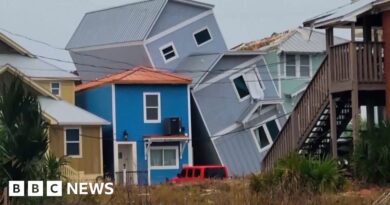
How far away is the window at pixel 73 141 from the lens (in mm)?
48531

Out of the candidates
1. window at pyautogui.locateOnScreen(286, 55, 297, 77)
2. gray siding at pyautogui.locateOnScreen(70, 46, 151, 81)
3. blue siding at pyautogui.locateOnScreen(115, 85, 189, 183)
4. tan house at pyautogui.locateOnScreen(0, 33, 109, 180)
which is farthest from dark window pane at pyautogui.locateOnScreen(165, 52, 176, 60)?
window at pyautogui.locateOnScreen(286, 55, 297, 77)

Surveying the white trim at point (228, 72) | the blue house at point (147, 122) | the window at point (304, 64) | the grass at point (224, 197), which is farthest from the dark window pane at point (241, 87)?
the grass at point (224, 197)

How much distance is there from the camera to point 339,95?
1246 inches

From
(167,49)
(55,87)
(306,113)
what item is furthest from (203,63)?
(306,113)

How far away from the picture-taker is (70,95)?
52.6 m

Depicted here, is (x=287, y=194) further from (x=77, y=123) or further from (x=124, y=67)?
(x=124, y=67)

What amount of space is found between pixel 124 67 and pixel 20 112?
32.5 m

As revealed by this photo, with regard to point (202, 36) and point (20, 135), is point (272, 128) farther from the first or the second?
point (20, 135)

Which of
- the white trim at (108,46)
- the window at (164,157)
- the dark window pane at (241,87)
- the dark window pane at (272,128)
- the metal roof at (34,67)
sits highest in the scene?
the white trim at (108,46)

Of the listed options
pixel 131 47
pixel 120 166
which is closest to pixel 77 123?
pixel 120 166

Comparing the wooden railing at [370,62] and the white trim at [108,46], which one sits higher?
the white trim at [108,46]

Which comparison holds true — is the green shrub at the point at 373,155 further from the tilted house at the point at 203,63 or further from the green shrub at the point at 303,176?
the tilted house at the point at 203,63

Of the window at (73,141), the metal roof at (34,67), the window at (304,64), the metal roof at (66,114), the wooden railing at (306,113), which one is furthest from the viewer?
the window at (304,64)

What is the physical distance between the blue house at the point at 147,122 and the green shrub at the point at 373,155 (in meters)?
23.0
